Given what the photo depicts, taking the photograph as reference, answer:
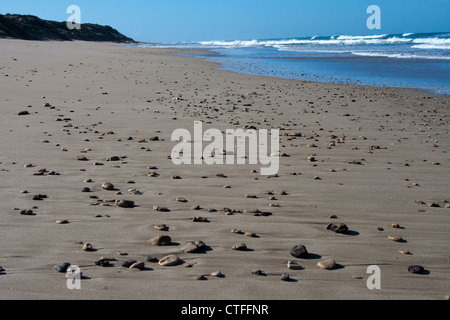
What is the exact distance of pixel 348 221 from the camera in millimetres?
4121

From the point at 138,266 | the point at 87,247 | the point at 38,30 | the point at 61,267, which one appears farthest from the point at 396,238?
the point at 38,30

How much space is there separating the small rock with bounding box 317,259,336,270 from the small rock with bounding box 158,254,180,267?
920 millimetres

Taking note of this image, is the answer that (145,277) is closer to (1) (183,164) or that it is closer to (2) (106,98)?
(1) (183,164)

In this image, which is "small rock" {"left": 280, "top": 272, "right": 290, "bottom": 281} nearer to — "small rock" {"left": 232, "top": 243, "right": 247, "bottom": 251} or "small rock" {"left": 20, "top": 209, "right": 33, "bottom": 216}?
"small rock" {"left": 232, "top": 243, "right": 247, "bottom": 251}

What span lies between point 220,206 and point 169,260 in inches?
49.3

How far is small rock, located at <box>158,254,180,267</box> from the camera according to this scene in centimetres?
321

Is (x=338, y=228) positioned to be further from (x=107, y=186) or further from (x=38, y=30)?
(x=38, y=30)

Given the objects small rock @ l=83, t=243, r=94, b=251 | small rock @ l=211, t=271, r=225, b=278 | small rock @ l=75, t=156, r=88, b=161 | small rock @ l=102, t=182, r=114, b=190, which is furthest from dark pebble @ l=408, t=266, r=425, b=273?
small rock @ l=75, t=156, r=88, b=161

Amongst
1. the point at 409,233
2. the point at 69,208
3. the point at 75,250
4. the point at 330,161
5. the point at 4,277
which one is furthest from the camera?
the point at 330,161

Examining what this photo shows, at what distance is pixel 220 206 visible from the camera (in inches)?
174

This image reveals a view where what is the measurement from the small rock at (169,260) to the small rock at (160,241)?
25cm

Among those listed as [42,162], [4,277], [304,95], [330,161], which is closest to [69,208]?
[4,277]

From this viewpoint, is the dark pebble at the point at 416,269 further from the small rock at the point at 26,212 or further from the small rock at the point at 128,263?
the small rock at the point at 26,212

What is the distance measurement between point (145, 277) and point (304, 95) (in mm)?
10358
